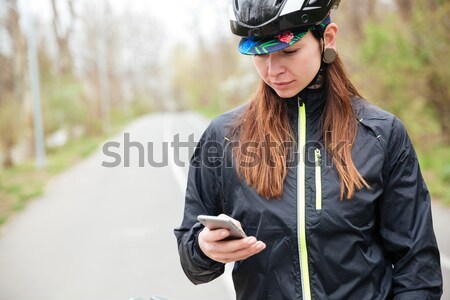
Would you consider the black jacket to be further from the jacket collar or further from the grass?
the grass

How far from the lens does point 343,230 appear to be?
1.54 metres

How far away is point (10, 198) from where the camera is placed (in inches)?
415

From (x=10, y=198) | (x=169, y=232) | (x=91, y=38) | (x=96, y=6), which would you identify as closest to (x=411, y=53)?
(x=169, y=232)

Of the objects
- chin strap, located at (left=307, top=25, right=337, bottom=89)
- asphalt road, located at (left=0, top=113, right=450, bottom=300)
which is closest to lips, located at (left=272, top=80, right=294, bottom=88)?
chin strap, located at (left=307, top=25, right=337, bottom=89)

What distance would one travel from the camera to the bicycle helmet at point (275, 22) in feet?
5.29

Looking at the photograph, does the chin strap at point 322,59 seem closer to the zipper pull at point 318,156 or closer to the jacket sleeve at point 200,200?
the zipper pull at point 318,156

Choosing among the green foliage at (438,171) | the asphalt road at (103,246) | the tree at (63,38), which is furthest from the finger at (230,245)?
the tree at (63,38)

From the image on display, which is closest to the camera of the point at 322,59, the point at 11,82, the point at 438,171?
the point at 322,59

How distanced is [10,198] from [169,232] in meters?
5.08

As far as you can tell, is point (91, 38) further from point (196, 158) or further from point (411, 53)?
point (196, 158)

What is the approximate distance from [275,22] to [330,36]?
10.6 inches

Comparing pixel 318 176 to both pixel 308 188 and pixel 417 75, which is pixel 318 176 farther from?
pixel 417 75

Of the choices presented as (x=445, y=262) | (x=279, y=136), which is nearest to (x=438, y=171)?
(x=445, y=262)

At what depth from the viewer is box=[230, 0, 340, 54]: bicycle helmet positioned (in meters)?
1.61
